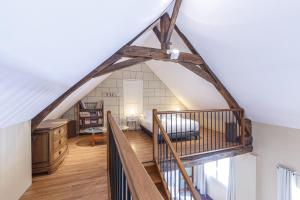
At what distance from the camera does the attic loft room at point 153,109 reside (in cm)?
107

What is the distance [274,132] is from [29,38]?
4.61m

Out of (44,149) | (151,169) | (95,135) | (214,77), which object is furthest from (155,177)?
(95,135)

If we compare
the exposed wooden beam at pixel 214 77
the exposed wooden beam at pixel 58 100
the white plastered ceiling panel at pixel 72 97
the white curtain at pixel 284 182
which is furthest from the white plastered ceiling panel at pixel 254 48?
the white plastered ceiling panel at pixel 72 97

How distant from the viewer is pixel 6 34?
787 millimetres

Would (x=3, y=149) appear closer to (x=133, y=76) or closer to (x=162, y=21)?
(x=162, y=21)

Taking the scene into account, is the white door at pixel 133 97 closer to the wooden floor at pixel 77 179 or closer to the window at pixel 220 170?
the wooden floor at pixel 77 179

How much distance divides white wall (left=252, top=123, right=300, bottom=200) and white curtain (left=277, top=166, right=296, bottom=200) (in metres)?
0.15

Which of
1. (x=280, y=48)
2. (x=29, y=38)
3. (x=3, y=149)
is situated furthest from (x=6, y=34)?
(x=280, y=48)

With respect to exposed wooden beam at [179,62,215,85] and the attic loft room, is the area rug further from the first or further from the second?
exposed wooden beam at [179,62,215,85]

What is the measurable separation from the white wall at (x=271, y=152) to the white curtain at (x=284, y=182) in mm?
152

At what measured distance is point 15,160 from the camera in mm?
2314

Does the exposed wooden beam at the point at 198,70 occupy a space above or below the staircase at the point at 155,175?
above

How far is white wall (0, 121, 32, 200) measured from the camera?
2.05m

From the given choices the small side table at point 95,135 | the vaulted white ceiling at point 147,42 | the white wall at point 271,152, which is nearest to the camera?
the vaulted white ceiling at point 147,42
